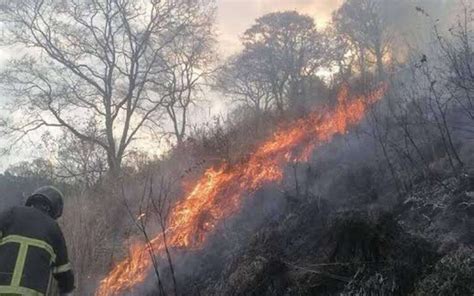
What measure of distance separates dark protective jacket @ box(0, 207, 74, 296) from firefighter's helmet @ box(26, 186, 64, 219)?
288 mm

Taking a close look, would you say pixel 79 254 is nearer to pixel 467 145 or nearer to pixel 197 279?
pixel 197 279

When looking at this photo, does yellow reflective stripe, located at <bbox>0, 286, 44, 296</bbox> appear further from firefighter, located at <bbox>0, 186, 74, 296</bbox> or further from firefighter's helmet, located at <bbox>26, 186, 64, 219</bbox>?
firefighter's helmet, located at <bbox>26, 186, 64, 219</bbox>

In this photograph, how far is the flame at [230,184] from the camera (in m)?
9.09

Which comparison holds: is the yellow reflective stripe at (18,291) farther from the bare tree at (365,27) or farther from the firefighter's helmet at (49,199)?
the bare tree at (365,27)

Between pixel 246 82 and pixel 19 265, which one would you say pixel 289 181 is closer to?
pixel 19 265

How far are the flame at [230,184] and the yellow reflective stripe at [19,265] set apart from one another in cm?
381

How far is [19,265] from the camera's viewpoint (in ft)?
16.1

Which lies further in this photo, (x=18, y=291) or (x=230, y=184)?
(x=230, y=184)

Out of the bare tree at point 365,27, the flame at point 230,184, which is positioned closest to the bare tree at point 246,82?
the bare tree at point 365,27

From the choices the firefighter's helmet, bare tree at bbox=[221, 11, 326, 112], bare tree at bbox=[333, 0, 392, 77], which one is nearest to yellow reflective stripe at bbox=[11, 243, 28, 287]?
the firefighter's helmet

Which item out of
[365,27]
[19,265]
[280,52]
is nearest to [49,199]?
[19,265]

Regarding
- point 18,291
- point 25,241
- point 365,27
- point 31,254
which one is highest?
point 365,27

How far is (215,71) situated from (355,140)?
17263 millimetres

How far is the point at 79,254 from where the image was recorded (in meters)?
10.7
